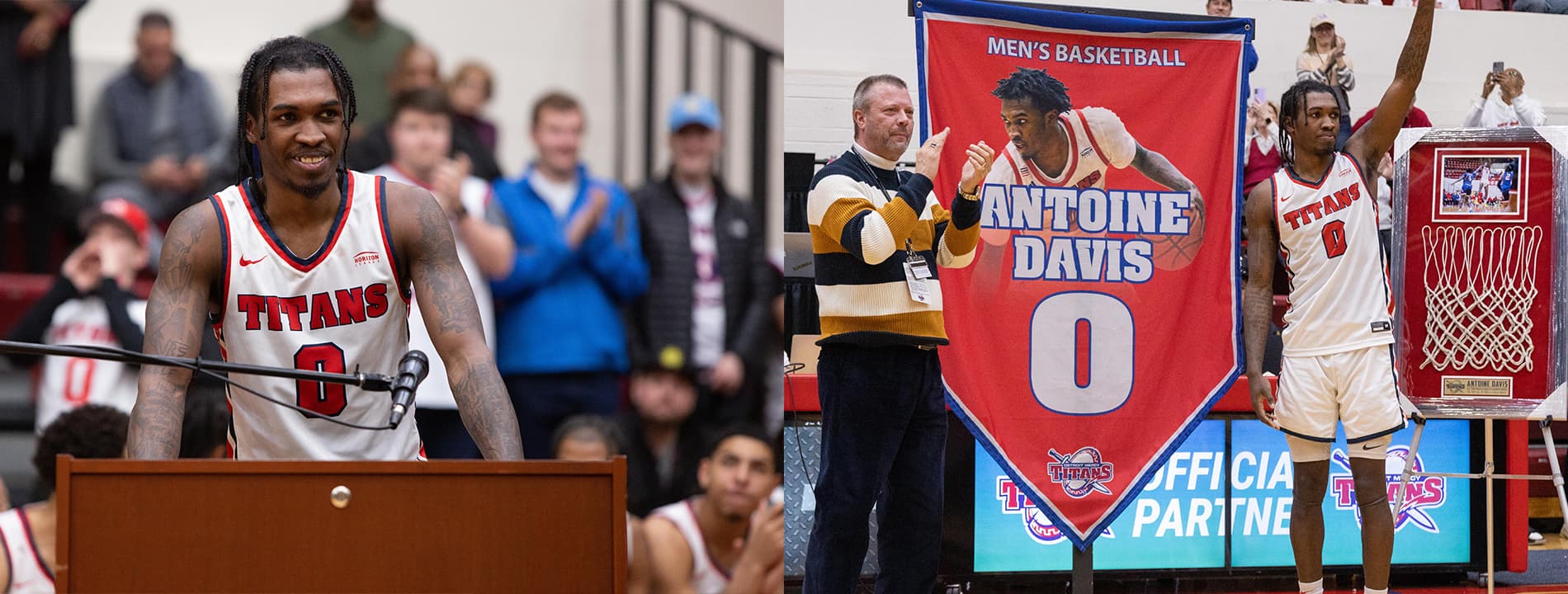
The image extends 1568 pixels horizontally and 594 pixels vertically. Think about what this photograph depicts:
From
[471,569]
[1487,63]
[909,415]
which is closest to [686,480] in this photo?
[909,415]

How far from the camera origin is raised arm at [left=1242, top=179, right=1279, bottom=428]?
14.7 ft

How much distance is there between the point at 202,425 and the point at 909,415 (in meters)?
2.04

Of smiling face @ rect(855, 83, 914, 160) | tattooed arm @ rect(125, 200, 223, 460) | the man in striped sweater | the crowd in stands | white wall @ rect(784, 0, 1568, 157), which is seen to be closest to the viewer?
tattooed arm @ rect(125, 200, 223, 460)

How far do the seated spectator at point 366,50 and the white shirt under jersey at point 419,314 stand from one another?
2.00 ft

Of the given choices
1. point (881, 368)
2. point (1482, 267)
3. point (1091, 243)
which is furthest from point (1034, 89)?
point (1482, 267)

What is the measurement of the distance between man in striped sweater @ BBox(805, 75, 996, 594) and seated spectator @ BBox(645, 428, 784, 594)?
0.96 metres

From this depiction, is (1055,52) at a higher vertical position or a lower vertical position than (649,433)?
higher

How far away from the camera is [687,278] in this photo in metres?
5.42

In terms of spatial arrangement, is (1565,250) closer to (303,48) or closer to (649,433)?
(649,433)

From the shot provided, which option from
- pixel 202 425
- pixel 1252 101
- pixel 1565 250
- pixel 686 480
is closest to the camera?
pixel 202 425

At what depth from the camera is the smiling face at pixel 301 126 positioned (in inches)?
104

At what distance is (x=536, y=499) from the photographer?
1.96m

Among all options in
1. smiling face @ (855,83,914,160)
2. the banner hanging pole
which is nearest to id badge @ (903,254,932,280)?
smiling face @ (855,83,914,160)

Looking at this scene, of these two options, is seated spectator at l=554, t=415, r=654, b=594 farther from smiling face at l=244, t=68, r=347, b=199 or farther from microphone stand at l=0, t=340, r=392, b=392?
microphone stand at l=0, t=340, r=392, b=392
